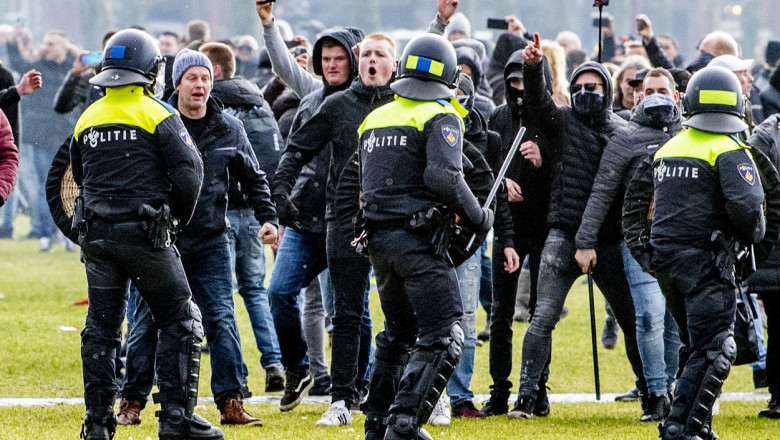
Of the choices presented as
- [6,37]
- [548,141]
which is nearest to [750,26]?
[6,37]

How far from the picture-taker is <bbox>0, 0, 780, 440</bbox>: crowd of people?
265 inches

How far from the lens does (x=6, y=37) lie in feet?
63.5

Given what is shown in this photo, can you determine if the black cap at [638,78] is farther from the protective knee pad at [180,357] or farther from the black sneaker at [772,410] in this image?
the protective knee pad at [180,357]

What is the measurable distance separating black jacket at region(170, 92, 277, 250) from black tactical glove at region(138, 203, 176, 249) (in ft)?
3.66

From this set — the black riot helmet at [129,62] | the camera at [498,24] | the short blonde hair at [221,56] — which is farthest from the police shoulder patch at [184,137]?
the camera at [498,24]

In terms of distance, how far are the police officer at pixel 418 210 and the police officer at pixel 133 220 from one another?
91cm

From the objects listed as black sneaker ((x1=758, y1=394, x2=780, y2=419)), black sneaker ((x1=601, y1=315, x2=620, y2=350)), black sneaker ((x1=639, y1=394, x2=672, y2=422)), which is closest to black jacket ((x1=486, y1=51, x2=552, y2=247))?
black sneaker ((x1=639, y1=394, x2=672, y2=422))

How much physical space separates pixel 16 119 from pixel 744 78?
18.4 ft

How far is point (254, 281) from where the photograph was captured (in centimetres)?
926

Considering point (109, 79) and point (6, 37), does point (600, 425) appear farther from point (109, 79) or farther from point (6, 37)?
point (6, 37)

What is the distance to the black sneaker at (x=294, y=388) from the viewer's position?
858 cm

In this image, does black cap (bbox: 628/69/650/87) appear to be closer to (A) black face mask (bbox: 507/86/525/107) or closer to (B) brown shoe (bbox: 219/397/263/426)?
(A) black face mask (bbox: 507/86/525/107)

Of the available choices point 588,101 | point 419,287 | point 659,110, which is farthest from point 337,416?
point 659,110

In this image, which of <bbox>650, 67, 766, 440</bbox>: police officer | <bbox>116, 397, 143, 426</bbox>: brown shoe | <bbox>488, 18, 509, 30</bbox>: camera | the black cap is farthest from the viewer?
<bbox>488, 18, 509, 30</bbox>: camera
